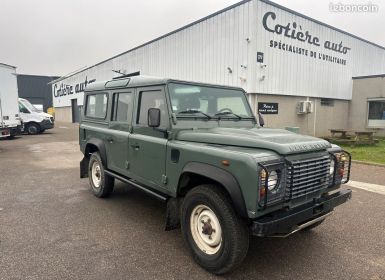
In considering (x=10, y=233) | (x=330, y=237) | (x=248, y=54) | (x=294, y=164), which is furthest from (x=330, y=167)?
(x=248, y=54)

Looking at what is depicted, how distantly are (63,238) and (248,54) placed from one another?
36.9 feet

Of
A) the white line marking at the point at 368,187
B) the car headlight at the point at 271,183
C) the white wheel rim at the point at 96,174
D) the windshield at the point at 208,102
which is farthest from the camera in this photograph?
the white line marking at the point at 368,187

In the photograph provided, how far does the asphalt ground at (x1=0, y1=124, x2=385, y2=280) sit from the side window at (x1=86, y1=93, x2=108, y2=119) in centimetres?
163

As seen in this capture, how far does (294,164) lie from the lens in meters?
3.08

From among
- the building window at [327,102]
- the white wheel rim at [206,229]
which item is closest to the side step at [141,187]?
the white wheel rim at [206,229]

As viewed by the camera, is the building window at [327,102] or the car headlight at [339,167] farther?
the building window at [327,102]

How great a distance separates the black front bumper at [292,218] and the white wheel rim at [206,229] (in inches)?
19.4

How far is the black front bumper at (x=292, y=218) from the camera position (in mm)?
2889

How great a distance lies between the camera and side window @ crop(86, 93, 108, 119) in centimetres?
571

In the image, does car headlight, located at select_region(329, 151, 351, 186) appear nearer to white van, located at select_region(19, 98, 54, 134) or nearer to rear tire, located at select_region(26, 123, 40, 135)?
white van, located at select_region(19, 98, 54, 134)

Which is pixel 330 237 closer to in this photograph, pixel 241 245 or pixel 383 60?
pixel 241 245

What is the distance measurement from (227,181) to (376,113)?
60.0 ft

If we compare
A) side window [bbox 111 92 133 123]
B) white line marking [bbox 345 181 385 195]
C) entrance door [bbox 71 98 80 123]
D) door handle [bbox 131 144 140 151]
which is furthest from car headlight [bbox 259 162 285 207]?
entrance door [bbox 71 98 80 123]

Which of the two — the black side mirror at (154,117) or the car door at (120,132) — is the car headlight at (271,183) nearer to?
the black side mirror at (154,117)
